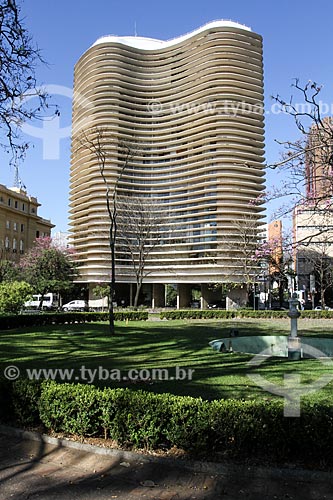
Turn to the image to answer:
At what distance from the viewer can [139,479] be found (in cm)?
464

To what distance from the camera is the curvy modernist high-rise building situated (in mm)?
64625

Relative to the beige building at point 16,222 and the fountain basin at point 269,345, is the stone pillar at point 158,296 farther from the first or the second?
the fountain basin at point 269,345

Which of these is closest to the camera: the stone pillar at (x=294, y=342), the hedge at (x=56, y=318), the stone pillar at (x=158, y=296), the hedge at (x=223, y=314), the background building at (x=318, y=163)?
the background building at (x=318, y=163)

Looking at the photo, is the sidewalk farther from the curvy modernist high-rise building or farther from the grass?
the curvy modernist high-rise building

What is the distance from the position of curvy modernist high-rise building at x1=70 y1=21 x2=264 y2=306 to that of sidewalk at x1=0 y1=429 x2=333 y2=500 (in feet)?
169

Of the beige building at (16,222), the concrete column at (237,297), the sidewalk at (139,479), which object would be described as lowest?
the sidewalk at (139,479)

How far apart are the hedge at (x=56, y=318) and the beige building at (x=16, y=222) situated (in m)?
38.2

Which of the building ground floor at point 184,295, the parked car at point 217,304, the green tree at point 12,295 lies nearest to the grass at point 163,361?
the green tree at point 12,295

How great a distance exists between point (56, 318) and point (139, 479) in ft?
74.0

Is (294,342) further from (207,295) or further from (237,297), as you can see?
(207,295)

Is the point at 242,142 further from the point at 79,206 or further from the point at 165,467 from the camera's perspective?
the point at 165,467

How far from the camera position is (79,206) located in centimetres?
7488

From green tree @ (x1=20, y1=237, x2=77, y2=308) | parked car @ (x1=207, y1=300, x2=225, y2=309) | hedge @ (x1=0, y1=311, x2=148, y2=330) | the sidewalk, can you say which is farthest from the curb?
parked car @ (x1=207, y1=300, x2=225, y2=309)

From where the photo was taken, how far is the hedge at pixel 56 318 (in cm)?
2219
